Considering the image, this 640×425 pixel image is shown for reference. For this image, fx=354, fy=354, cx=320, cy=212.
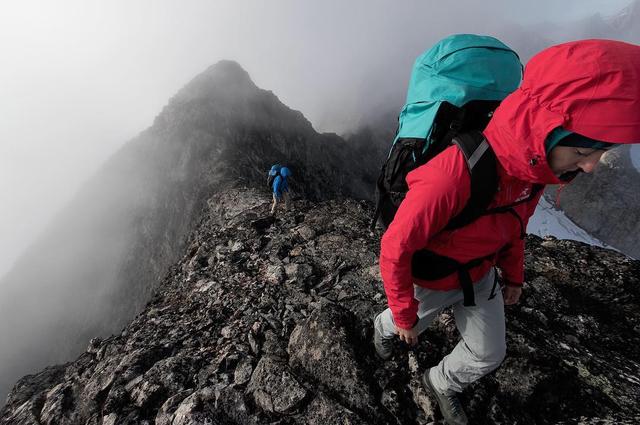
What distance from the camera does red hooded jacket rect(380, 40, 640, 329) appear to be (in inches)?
92.8

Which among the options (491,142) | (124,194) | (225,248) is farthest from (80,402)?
(124,194)

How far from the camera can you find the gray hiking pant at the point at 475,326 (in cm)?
393

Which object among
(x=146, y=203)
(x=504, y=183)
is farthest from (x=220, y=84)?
(x=504, y=183)

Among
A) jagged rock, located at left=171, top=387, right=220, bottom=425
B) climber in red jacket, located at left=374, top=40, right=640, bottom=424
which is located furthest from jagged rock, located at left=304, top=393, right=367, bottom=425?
jagged rock, located at left=171, top=387, right=220, bottom=425

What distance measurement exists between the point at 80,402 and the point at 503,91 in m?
8.37

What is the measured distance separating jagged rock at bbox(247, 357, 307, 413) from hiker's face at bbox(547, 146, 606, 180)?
4210 mm

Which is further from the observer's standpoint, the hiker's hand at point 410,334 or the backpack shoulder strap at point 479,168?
the hiker's hand at point 410,334

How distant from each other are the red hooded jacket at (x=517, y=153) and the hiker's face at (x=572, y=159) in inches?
2.7

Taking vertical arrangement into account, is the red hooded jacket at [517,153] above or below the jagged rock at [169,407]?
above

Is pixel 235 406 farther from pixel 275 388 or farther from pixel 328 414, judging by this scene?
pixel 328 414

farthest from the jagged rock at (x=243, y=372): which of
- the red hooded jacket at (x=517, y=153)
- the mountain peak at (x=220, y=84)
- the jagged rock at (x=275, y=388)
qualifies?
the mountain peak at (x=220, y=84)

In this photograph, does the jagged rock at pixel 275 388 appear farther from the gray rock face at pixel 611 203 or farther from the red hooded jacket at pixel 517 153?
the gray rock face at pixel 611 203

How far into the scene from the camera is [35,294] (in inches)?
1799

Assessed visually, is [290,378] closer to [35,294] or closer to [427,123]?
[427,123]
